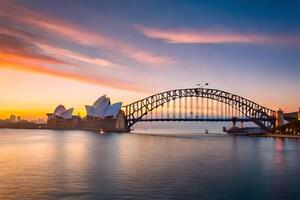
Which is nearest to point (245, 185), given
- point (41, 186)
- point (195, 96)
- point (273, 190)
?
point (273, 190)

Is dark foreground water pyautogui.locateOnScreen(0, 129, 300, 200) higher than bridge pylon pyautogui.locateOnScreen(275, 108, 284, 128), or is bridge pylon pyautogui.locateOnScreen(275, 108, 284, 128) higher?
bridge pylon pyautogui.locateOnScreen(275, 108, 284, 128)

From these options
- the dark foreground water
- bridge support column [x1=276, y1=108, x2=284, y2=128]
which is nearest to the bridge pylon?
bridge support column [x1=276, y1=108, x2=284, y2=128]

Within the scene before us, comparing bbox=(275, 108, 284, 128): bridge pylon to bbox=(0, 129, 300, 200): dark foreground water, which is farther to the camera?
bbox=(275, 108, 284, 128): bridge pylon

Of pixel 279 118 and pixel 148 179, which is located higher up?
pixel 279 118

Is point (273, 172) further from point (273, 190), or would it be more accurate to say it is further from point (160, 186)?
point (160, 186)

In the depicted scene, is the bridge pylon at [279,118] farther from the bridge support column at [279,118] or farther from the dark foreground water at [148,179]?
the dark foreground water at [148,179]

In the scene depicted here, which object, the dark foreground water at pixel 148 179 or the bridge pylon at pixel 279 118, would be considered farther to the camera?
the bridge pylon at pixel 279 118

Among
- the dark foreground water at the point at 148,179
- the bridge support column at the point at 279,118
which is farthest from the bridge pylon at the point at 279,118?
the dark foreground water at the point at 148,179

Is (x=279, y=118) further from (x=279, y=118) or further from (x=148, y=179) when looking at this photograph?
(x=148, y=179)

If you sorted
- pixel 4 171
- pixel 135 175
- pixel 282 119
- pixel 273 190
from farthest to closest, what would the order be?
pixel 282 119, pixel 4 171, pixel 135 175, pixel 273 190

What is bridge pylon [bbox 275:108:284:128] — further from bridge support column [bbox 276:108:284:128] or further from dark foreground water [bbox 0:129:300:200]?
dark foreground water [bbox 0:129:300:200]

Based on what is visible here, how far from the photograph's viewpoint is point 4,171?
164 ft

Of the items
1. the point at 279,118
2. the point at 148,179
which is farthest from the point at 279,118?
the point at 148,179

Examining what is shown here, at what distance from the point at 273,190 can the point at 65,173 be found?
22010 millimetres
